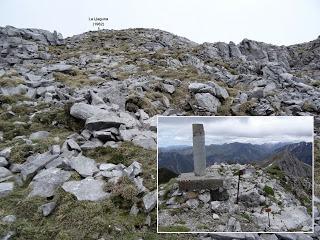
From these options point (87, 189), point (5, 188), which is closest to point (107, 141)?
point (87, 189)

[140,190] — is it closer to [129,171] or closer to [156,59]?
[129,171]

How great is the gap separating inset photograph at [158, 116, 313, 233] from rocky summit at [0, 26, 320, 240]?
0.17ft

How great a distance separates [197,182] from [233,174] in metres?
0.75

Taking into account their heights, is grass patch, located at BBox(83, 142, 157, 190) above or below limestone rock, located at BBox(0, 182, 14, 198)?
above

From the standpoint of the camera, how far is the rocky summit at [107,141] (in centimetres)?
802

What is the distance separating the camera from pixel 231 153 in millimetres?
7633

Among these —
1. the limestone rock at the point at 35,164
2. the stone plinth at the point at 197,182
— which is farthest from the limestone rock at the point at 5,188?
the stone plinth at the point at 197,182

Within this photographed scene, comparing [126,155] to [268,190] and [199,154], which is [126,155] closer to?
[199,154]

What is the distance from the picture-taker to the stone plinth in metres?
7.45

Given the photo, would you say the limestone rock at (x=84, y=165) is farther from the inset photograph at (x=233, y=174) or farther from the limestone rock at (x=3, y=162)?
the inset photograph at (x=233, y=174)

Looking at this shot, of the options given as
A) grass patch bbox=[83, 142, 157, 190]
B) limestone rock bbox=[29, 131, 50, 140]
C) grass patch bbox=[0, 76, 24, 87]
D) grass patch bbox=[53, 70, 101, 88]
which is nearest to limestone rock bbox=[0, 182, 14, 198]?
grass patch bbox=[83, 142, 157, 190]

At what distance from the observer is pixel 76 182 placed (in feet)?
30.8

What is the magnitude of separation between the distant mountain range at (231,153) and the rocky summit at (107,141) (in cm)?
37

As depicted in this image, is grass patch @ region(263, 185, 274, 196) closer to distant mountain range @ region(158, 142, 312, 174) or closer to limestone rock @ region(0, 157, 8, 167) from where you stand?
distant mountain range @ region(158, 142, 312, 174)
